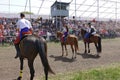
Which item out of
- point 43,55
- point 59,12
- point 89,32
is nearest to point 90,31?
point 89,32

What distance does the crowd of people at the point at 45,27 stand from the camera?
24781 millimetres

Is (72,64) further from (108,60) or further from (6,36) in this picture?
(6,36)

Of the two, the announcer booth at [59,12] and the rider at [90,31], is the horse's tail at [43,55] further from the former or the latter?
the announcer booth at [59,12]

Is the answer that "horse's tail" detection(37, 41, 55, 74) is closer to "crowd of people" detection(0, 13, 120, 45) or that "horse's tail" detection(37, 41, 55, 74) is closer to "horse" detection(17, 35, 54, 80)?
"horse" detection(17, 35, 54, 80)

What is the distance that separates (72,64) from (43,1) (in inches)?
674

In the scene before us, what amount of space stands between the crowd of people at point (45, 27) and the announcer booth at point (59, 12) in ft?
1.99

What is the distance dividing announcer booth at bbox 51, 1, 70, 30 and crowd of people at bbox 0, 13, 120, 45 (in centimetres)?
61

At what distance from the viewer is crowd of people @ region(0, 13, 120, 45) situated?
24781mm

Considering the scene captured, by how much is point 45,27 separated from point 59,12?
4.51 m

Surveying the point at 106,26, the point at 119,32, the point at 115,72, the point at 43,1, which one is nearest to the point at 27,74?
the point at 115,72

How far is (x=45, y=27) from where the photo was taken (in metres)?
28.2

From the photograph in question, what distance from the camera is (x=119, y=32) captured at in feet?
137

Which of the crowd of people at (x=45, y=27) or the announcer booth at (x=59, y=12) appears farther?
the announcer booth at (x=59, y=12)

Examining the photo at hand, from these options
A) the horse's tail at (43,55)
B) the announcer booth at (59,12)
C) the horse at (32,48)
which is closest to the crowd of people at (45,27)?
the announcer booth at (59,12)
